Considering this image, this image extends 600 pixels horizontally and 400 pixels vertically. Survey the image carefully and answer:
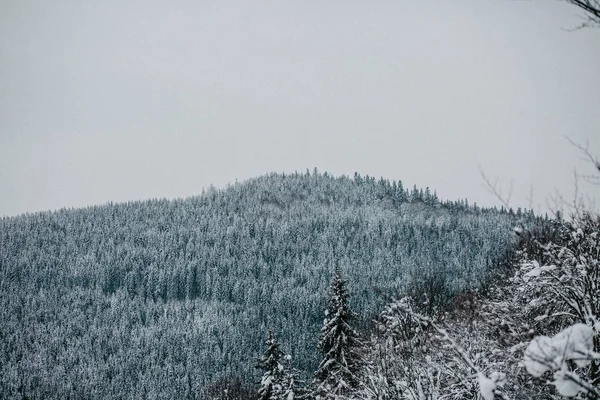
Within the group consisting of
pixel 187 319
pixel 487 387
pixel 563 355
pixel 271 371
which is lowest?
pixel 187 319

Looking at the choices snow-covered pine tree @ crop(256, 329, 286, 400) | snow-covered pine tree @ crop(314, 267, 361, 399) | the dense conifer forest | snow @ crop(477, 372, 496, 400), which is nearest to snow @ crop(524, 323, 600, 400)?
snow @ crop(477, 372, 496, 400)

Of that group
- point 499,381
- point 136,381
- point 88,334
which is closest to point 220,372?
point 136,381

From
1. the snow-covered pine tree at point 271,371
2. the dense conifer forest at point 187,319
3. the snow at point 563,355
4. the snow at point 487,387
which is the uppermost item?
the snow at point 563,355

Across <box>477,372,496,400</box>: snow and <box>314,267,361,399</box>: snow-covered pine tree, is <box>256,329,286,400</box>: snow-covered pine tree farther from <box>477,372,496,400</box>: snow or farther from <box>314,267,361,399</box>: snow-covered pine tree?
<box>477,372,496,400</box>: snow

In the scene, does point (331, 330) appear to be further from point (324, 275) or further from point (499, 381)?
point (324, 275)

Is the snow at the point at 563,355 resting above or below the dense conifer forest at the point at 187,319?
above

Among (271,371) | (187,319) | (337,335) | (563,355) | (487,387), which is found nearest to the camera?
(563,355)

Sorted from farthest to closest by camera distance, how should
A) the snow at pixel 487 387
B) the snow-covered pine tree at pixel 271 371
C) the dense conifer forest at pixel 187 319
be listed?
the dense conifer forest at pixel 187 319, the snow-covered pine tree at pixel 271 371, the snow at pixel 487 387

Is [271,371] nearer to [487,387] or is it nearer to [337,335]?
[337,335]

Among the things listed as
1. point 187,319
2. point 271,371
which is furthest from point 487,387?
point 187,319

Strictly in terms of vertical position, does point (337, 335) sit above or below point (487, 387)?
below

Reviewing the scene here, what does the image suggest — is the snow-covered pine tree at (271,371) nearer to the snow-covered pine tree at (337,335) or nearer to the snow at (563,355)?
the snow-covered pine tree at (337,335)

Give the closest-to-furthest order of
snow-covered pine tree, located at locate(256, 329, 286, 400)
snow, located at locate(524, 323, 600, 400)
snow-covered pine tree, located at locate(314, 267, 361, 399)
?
snow, located at locate(524, 323, 600, 400) → snow-covered pine tree, located at locate(256, 329, 286, 400) → snow-covered pine tree, located at locate(314, 267, 361, 399)

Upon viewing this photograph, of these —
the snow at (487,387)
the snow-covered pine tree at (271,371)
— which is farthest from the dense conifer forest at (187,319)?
the snow at (487,387)
